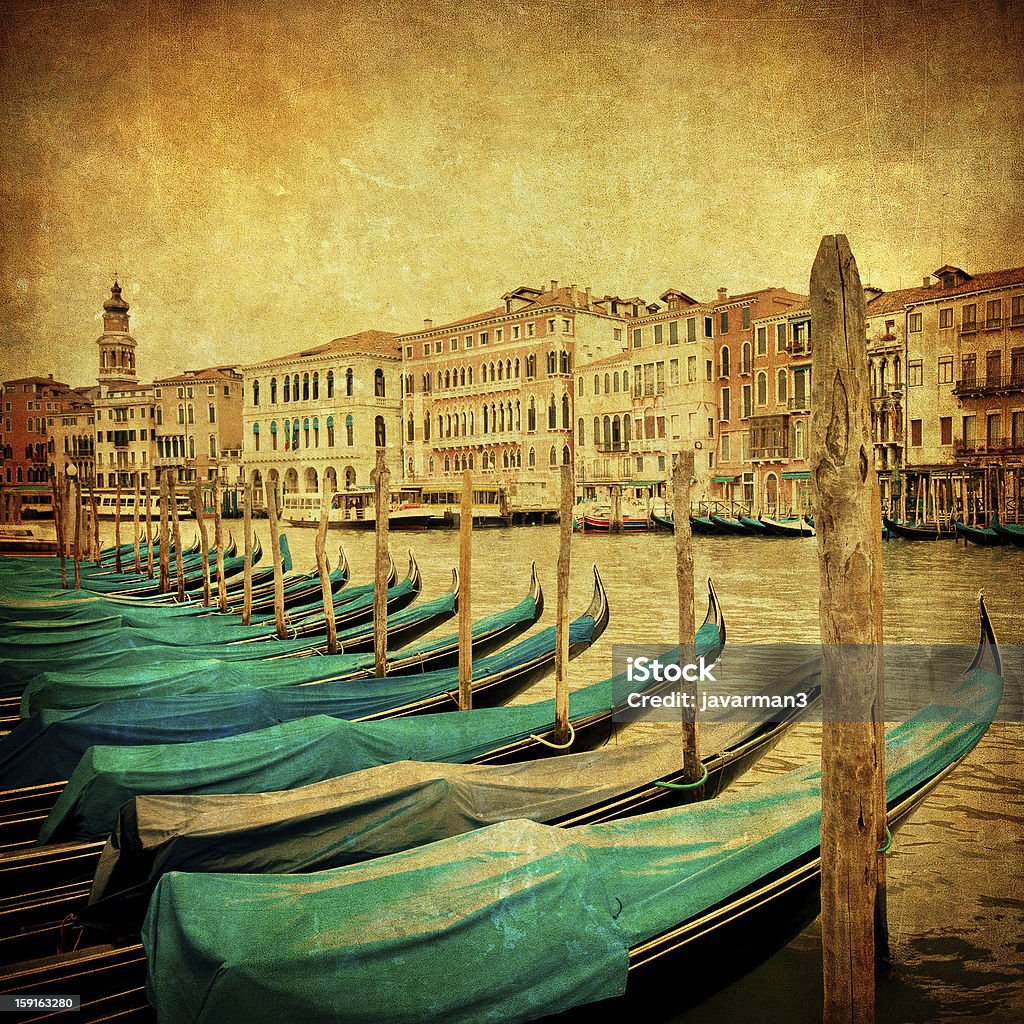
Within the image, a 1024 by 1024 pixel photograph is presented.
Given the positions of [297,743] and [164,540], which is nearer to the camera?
[297,743]

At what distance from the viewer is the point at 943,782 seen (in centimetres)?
218

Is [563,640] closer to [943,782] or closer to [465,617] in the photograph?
[465,617]

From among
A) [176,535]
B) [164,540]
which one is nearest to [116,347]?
[176,535]

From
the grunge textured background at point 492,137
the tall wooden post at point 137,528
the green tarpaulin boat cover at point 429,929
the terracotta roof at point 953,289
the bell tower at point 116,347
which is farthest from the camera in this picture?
the tall wooden post at point 137,528

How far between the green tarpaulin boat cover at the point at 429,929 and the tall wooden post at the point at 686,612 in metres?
0.51

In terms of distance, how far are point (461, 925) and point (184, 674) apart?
4.68ft

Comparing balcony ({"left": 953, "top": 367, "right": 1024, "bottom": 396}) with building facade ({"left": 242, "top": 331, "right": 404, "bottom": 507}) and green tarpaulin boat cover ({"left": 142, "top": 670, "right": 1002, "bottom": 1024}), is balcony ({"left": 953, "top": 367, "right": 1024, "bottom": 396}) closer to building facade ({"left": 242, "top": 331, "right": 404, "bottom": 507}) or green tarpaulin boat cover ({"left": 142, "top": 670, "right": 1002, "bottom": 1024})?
building facade ({"left": 242, "top": 331, "right": 404, "bottom": 507})

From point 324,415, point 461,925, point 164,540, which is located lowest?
point 461,925

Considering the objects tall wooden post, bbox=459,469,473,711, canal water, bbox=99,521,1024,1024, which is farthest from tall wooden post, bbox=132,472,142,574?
tall wooden post, bbox=459,469,473,711

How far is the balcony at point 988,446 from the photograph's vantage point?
3371mm

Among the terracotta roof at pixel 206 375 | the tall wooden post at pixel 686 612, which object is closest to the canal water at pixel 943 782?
the tall wooden post at pixel 686 612

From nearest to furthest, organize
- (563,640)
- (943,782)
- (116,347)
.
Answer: (563,640)
(943,782)
(116,347)

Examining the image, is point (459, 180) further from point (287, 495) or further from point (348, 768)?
point (287, 495)

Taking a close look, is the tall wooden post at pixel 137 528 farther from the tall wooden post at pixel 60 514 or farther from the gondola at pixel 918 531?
the gondola at pixel 918 531
